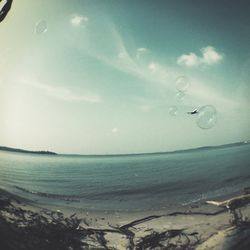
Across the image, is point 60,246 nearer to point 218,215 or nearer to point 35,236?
point 35,236

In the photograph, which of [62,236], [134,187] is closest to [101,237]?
[62,236]

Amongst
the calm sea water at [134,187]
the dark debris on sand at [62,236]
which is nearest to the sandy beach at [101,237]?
the dark debris on sand at [62,236]

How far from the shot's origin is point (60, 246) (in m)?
4.77

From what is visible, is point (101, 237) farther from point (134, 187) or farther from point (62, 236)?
point (134, 187)

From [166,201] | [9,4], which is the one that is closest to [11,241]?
[9,4]

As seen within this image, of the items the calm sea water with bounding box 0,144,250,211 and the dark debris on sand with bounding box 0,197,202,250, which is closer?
the dark debris on sand with bounding box 0,197,202,250

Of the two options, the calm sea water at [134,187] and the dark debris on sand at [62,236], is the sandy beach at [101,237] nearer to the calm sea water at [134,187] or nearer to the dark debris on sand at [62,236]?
the dark debris on sand at [62,236]

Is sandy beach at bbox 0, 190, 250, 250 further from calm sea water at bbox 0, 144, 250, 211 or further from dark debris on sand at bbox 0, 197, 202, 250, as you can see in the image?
calm sea water at bbox 0, 144, 250, 211

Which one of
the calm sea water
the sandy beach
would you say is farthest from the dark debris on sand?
the calm sea water

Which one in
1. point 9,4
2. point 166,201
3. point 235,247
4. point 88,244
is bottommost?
point 166,201

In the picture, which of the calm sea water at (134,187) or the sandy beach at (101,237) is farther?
the calm sea water at (134,187)

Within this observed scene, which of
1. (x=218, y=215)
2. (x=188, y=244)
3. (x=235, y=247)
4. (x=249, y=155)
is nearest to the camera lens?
(x=235, y=247)

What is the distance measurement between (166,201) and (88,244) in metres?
24.9

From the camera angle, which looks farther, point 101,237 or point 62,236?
point 101,237
